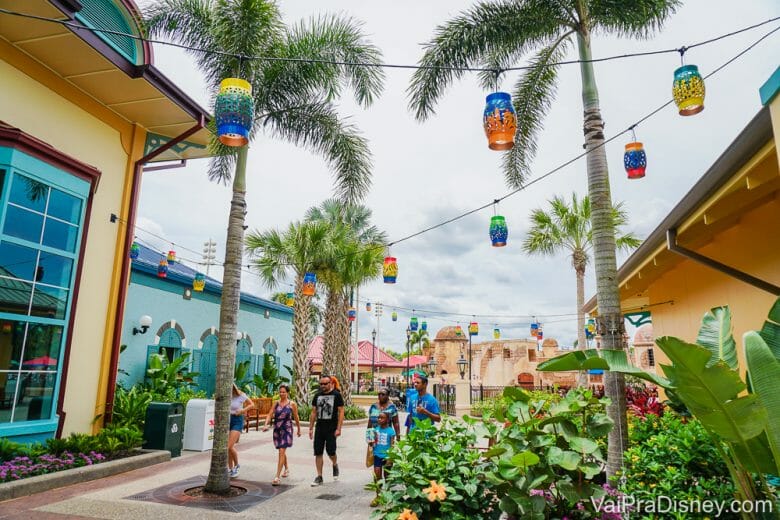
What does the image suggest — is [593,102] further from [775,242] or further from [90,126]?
[90,126]

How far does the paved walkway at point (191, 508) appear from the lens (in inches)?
228

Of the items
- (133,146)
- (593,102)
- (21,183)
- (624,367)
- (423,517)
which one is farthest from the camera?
(133,146)

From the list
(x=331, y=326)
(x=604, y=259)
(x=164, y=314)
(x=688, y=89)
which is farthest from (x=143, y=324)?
(x=688, y=89)

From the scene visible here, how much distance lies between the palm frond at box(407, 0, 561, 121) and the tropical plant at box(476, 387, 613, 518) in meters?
5.36

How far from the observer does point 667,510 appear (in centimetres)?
351

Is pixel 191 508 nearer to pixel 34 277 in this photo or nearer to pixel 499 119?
pixel 34 277

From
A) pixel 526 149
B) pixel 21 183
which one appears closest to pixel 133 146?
pixel 21 183

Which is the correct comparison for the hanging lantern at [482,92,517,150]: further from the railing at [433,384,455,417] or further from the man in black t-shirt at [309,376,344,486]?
the railing at [433,384,455,417]

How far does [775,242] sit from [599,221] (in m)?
2.43

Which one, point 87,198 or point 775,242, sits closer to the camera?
point 775,242

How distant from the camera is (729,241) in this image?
7.28 m

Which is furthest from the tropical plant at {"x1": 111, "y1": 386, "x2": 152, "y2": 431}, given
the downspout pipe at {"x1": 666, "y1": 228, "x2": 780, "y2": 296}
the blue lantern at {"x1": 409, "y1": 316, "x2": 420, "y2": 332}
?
the blue lantern at {"x1": 409, "y1": 316, "x2": 420, "y2": 332}

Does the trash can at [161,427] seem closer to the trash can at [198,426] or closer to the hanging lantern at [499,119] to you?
the trash can at [198,426]

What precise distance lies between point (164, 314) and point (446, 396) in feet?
38.0
